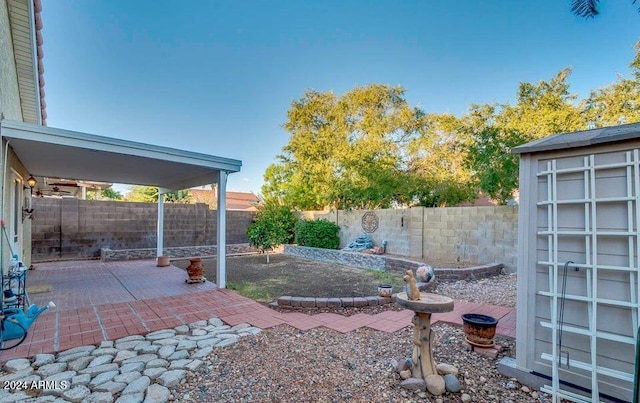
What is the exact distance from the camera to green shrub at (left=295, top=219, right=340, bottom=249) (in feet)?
39.3

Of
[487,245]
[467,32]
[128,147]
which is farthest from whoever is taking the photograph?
[467,32]

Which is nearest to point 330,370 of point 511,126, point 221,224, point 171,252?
point 221,224

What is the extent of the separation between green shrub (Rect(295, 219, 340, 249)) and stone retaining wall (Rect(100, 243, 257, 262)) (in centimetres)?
257

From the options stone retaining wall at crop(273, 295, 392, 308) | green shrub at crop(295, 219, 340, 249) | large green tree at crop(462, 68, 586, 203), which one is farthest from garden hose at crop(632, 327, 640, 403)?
green shrub at crop(295, 219, 340, 249)

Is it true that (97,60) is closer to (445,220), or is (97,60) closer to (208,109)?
(208,109)

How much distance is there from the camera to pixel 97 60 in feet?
28.3

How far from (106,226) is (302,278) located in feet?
24.0

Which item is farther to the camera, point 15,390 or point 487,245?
point 487,245

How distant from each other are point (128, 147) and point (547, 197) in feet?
19.3

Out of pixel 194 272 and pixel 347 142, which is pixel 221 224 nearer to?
pixel 194 272

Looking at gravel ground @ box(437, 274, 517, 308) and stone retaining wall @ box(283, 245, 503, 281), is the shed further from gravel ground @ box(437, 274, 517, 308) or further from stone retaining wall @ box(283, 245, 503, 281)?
stone retaining wall @ box(283, 245, 503, 281)

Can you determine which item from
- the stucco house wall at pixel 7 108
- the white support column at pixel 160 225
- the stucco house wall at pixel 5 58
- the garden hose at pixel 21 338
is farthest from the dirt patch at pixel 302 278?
the stucco house wall at pixel 5 58

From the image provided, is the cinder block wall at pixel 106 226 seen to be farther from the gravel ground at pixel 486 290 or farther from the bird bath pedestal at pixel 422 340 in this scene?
the bird bath pedestal at pixel 422 340

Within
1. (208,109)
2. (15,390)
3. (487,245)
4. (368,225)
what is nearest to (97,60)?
(208,109)
